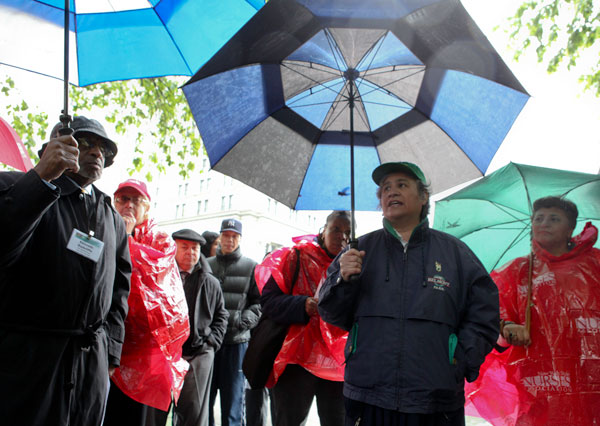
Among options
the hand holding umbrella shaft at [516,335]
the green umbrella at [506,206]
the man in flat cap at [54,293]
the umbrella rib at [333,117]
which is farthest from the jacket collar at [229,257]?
the hand holding umbrella shaft at [516,335]

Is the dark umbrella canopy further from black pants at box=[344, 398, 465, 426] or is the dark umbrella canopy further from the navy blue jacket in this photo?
black pants at box=[344, 398, 465, 426]

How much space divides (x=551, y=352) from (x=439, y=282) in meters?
1.16

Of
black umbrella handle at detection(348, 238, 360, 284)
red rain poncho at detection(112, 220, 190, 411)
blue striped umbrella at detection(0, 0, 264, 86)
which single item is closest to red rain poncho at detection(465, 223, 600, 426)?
black umbrella handle at detection(348, 238, 360, 284)

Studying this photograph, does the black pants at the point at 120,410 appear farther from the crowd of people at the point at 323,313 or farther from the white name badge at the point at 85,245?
the white name badge at the point at 85,245

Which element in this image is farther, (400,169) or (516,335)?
(516,335)

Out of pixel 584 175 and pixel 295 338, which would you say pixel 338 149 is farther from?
pixel 584 175

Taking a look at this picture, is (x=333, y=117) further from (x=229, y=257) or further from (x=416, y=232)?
(x=229, y=257)

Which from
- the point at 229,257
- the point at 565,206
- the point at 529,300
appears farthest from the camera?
the point at 229,257

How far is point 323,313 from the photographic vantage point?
2.47 meters

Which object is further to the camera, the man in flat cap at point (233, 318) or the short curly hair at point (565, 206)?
the man in flat cap at point (233, 318)

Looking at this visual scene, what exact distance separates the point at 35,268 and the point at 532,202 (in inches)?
115

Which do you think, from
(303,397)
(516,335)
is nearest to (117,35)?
(303,397)

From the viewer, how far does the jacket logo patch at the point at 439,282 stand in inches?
87.2

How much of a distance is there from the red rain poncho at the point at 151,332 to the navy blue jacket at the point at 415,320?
127 cm
